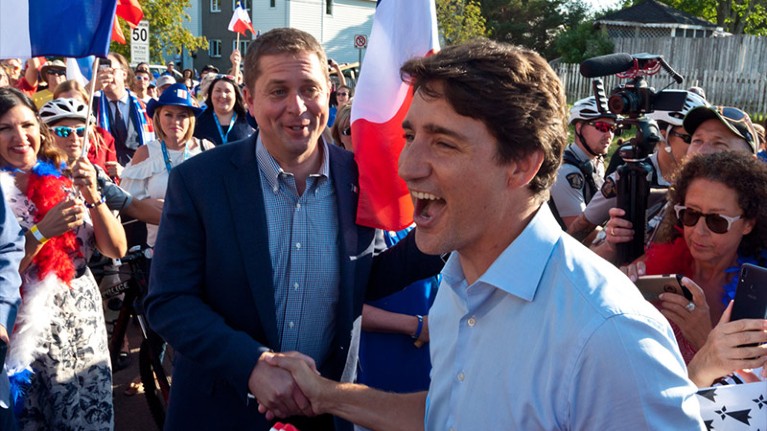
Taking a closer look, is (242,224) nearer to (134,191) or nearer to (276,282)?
(276,282)

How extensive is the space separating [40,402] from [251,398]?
6.10 ft

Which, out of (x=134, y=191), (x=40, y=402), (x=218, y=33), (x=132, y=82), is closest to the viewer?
Answer: (x=40, y=402)

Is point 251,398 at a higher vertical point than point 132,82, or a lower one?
lower

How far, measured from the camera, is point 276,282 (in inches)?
92.2

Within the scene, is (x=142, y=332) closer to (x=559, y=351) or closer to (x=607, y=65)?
(x=607, y=65)

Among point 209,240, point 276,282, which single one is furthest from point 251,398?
point 209,240

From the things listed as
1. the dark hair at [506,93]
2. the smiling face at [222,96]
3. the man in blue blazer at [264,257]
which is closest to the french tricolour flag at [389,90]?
the man in blue blazer at [264,257]

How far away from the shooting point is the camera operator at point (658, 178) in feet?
11.5

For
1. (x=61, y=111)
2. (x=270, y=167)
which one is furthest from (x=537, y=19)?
(x=270, y=167)

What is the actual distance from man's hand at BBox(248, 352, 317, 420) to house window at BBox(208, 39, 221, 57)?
48.9 metres

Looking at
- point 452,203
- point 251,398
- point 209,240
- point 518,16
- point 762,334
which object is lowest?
point 251,398

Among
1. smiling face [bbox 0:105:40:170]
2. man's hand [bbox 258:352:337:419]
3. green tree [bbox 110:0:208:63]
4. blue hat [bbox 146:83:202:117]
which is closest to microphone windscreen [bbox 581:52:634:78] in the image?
man's hand [bbox 258:352:337:419]

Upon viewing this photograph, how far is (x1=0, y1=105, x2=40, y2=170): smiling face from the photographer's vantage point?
3457 millimetres

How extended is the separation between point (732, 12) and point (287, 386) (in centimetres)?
4385
